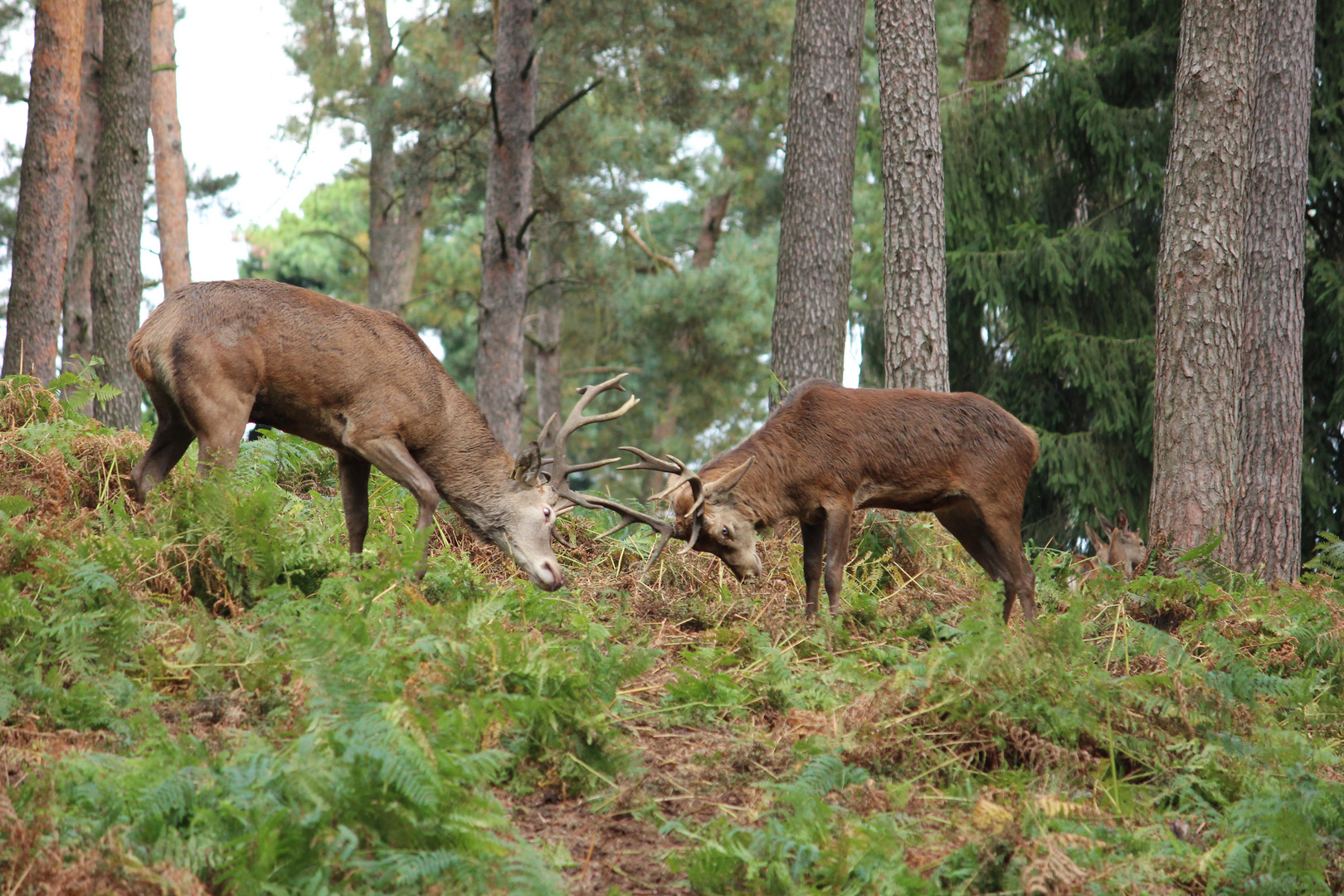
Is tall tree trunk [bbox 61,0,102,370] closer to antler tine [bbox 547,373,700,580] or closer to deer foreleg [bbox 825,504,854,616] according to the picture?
antler tine [bbox 547,373,700,580]

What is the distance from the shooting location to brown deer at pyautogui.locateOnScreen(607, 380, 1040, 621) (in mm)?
7484

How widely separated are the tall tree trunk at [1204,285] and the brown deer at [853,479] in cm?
242

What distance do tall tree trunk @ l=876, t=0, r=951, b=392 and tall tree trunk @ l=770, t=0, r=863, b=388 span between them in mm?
929

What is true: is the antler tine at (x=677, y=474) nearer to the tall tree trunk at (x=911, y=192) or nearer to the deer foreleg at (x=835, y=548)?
the deer foreleg at (x=835, y=548)

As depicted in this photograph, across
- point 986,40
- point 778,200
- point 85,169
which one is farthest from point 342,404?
point 778,200

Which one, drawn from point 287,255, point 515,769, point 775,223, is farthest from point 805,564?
point 287,255

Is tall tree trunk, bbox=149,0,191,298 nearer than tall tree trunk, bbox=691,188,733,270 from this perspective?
Yes

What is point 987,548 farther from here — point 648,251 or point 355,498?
point 648,251

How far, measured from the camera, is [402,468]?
702 centimetres

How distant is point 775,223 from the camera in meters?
30.1

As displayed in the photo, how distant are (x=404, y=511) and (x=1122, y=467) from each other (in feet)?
32.6

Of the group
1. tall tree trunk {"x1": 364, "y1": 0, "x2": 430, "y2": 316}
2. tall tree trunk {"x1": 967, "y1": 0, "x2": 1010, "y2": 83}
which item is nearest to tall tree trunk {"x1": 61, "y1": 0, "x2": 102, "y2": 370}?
tall tree trunk {"x1": 364, "y1": 0, "x2": 430, "y2": 316}

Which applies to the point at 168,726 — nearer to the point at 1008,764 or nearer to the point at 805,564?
the point at 1008,764

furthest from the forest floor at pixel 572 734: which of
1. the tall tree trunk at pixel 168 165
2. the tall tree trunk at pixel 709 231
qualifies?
the tall tree trunk at pixel 709 231
